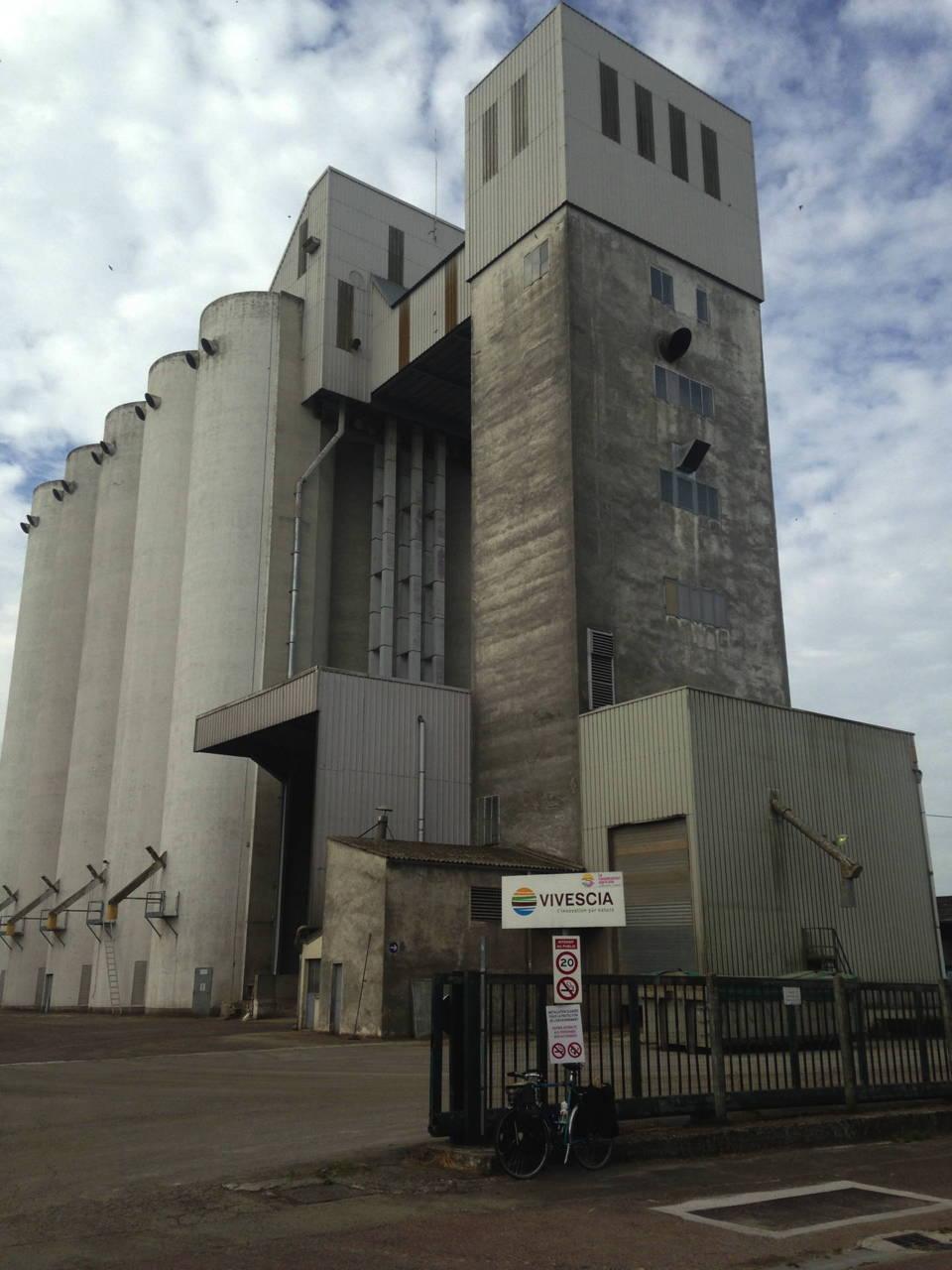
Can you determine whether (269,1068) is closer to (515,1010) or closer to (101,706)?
(515,1010)

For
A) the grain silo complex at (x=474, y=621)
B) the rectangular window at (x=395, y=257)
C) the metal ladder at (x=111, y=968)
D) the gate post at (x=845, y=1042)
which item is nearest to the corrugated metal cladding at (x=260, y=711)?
the grain silo complex at (x=474, y=621)

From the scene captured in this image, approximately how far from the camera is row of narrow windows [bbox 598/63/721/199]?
44.7 meters

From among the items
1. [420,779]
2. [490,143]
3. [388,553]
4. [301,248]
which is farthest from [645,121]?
[420,779]

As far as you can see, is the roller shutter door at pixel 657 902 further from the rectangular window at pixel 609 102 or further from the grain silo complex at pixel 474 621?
the rectangular window at pixel 609 102

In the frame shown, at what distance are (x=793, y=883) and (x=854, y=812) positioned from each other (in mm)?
3876

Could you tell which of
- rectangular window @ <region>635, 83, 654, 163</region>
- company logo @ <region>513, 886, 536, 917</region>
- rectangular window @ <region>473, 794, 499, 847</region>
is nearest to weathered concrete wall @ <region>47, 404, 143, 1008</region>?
rectangular window @ <region>473, 794, 499, 847</region>

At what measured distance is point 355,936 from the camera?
3108 centimetres

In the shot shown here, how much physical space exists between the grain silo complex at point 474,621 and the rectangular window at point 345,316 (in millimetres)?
226

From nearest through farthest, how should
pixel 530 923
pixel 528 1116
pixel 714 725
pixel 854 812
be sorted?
pixel 528 1116 → pixel 530 923 → pixel 714 725 → pixel 854 812

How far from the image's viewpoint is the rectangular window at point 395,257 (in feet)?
183

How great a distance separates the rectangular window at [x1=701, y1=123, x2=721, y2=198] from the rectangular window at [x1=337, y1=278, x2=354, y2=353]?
16.8m

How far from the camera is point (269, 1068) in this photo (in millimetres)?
21703

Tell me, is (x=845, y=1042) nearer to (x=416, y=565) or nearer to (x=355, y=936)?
(x=355, y=936)

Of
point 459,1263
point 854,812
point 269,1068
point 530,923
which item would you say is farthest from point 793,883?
point 459,1263
